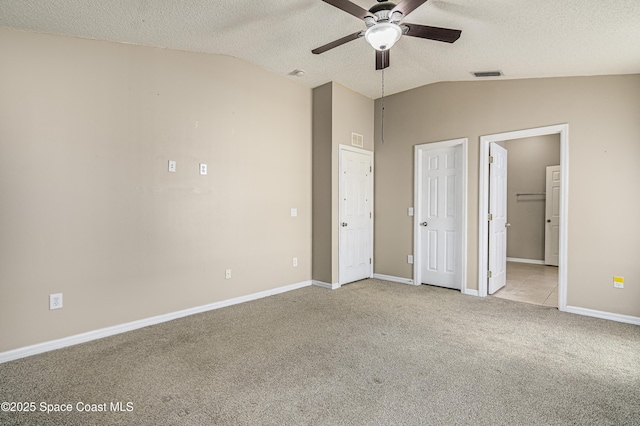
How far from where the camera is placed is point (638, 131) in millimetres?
3215

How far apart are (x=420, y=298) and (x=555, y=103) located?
282 centimetres

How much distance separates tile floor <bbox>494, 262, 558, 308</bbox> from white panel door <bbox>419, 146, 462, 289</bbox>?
737 mm

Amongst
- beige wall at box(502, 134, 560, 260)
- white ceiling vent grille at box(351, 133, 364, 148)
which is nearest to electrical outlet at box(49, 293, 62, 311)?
white ceiling vent grille at box(351, 133, 364, 148)

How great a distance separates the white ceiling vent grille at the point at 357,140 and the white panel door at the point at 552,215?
4.17m

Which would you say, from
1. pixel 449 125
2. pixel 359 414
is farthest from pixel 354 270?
pixel 359 414

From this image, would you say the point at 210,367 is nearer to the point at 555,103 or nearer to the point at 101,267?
the point at 101,267

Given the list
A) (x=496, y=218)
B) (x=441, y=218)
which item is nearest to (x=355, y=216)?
(x=441, y=218)

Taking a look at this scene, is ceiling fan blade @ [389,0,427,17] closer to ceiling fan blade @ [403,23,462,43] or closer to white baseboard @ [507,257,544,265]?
ceiling fan blade @ [403,23,462,43]

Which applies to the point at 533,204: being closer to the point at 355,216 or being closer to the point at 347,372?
the point at 355,216

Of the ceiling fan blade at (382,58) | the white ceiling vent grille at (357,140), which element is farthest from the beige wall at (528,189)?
the ceiling fan blade at (382,58)

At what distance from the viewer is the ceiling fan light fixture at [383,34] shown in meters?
2.24

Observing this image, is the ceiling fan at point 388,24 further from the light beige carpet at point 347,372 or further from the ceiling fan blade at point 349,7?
the light beige carpet at point 347,372

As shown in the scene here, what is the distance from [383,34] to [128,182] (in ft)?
8.61

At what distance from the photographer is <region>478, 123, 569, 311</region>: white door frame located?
11.8 ft
